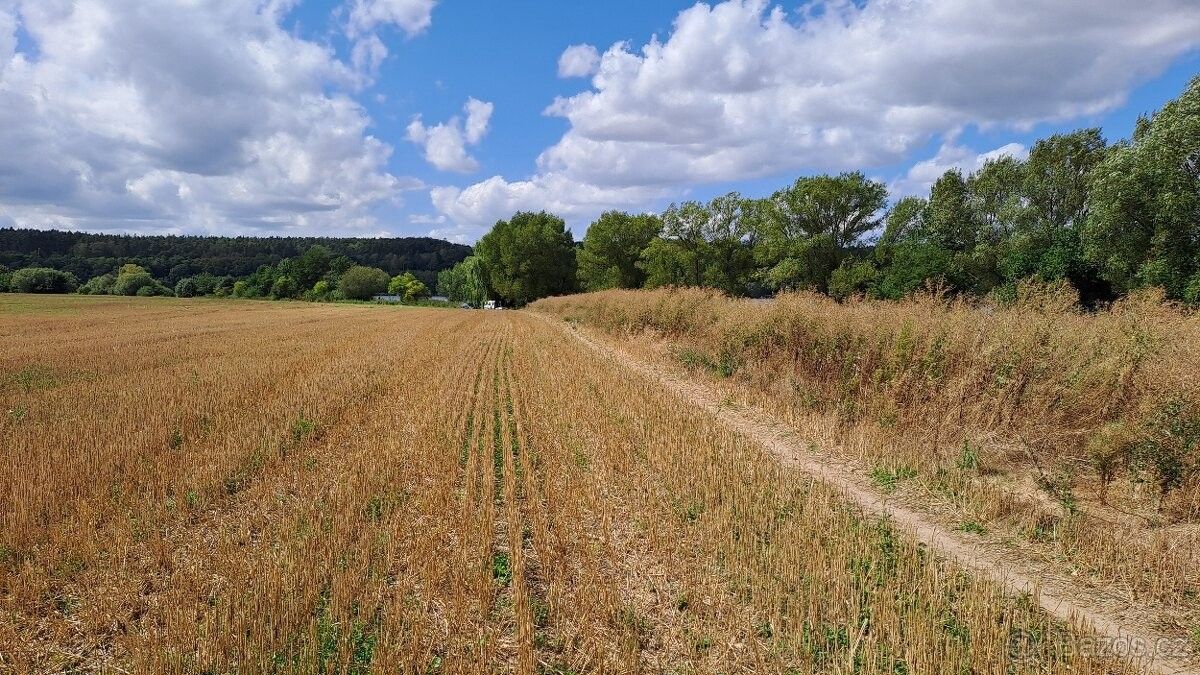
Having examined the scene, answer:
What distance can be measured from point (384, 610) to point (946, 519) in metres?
5.97

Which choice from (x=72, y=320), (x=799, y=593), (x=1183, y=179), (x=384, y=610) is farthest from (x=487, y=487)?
(x=72, y=320)

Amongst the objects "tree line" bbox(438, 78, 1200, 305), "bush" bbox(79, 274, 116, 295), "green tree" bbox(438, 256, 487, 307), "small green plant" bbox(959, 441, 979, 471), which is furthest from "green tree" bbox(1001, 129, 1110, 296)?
→ "bush" bbox(79, 274, 116, 295)

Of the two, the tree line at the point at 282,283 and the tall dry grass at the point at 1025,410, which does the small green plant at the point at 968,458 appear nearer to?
the tall dry grass at the point at 1025,410

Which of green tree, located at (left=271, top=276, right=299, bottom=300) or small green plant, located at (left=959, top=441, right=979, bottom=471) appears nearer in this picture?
small green plant, located at (left=959, top=441, right=979, bottom=471)

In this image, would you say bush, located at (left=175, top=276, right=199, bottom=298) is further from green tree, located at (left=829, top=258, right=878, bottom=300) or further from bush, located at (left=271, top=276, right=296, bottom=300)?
green tree, located at (left=829, top=258, right=878, bottom=300)

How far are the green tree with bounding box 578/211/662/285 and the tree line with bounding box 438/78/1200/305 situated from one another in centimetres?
18

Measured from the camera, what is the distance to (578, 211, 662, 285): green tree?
73500mm

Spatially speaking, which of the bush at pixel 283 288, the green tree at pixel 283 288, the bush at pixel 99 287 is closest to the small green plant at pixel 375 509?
the bush at pixel 99 287

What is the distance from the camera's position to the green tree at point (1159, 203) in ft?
78.3

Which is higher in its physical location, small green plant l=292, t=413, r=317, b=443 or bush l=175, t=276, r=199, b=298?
bush l=175, t=276, r=199, b=298

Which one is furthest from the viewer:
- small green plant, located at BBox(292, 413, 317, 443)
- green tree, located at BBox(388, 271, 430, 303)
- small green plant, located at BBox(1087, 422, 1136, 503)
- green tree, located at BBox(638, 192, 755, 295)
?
green tree, located at BBox(388, 271, 430, 303)

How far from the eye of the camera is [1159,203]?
24.7 m

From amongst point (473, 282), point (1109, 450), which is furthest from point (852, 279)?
point (473, 282)

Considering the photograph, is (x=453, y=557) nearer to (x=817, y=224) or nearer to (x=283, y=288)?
(x=817, y=224)
